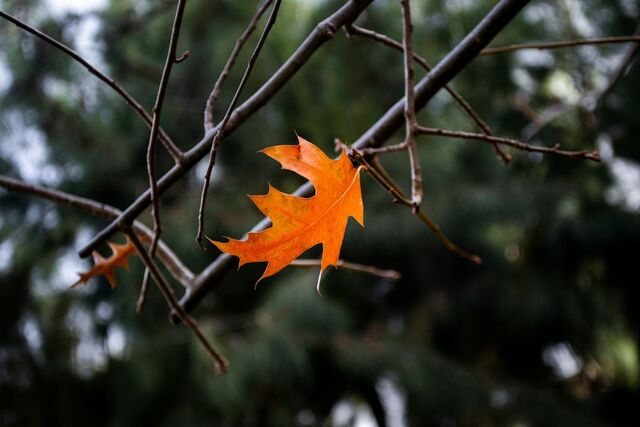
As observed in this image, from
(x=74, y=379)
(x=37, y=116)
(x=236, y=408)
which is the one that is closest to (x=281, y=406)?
(x=236, y=408)

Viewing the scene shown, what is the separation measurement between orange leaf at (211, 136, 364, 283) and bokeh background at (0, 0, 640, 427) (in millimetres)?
1260

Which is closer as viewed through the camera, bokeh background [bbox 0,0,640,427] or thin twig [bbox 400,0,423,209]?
thin twig [bbox 400,0,423,209]

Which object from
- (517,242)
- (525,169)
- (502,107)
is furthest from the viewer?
(517,242)

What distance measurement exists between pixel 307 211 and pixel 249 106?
94 millimetres

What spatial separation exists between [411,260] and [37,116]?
1416 mm

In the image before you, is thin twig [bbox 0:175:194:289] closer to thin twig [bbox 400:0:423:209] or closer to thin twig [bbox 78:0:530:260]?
thin twig [bbox 78:0:530:260]

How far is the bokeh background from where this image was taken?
1.76 meters

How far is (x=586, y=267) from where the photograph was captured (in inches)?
81.3

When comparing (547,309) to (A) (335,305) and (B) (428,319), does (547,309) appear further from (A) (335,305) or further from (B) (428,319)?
(A) (335,305)

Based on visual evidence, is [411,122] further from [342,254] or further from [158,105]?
[342,254]

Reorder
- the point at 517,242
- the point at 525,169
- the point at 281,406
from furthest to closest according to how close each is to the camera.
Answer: the point at 517,242
the point at 281,406
the point at 525,169

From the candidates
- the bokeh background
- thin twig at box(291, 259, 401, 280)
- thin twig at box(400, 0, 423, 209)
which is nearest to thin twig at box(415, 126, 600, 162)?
thin twig at box(400, 0, 423, 209)

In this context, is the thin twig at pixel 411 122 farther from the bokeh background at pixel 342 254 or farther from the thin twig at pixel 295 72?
the bokeh background at pixel 342 254

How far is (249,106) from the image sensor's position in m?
0.39
